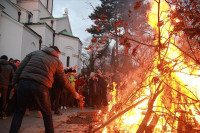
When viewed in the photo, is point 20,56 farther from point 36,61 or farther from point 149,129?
point 149,129

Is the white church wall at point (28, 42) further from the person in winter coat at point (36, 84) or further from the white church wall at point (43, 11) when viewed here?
the person in winter coat at point (36, 84)

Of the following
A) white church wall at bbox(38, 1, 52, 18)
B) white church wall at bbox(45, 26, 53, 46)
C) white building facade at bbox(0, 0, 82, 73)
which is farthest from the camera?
white church wall at bbox(38, 1, 52, 18)

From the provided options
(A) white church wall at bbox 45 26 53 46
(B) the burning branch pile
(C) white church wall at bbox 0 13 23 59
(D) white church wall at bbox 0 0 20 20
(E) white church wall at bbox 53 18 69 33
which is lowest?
(B) the burning branch pile

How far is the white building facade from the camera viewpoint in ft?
67.9

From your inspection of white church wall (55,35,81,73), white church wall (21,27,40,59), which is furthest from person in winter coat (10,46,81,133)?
white church wall (55,35,81,73)

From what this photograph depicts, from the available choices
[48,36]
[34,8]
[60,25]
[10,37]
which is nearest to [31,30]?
[10,37]

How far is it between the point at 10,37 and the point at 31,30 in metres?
4.14

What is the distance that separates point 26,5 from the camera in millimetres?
33000

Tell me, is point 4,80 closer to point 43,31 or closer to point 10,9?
point 10,9

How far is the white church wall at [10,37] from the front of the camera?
19875 millimetres

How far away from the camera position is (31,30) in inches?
974

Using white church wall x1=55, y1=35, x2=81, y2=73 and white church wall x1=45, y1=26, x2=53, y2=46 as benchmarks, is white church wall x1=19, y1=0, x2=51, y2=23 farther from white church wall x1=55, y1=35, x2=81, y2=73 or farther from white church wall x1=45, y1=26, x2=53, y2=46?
white church wall x1=55, y1=35, x2=81, y2=73

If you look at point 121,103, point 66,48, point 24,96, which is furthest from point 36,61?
point 66,48

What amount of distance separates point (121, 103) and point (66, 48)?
31.8m
